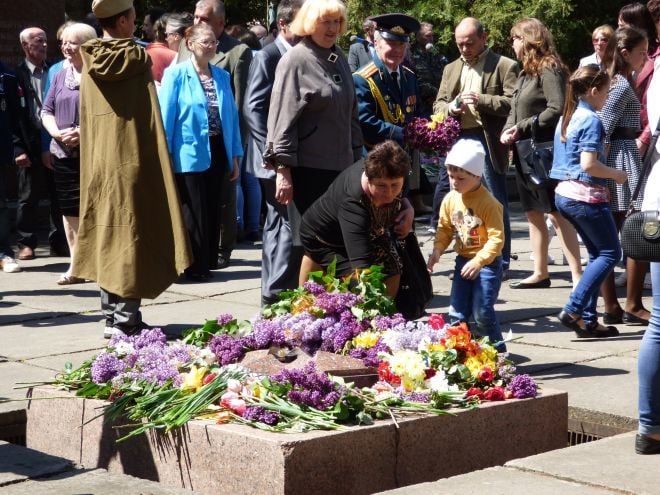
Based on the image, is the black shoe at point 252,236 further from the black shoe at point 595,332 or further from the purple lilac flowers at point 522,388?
the purple lilac flowers at point 522,388

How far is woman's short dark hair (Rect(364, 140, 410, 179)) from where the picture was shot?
6.06 metres

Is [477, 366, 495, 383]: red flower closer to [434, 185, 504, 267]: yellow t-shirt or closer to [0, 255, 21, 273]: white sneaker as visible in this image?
[434, 185, 504, 267]: yellow t-shirt

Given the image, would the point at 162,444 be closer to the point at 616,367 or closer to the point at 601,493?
the point at 601,493

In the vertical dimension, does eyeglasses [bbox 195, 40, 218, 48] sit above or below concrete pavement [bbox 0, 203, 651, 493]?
above

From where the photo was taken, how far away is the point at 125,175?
7.01 m

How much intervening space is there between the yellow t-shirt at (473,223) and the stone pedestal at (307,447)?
1.32 m

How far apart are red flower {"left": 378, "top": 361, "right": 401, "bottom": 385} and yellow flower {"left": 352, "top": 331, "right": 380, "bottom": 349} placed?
0.87 feet

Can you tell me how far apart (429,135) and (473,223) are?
4.43 feet

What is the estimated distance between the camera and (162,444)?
4.94 meters

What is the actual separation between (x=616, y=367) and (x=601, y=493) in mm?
2270

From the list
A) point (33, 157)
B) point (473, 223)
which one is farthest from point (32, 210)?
point (473, 223)

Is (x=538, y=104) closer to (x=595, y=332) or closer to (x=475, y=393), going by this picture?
(x=595, y=332)

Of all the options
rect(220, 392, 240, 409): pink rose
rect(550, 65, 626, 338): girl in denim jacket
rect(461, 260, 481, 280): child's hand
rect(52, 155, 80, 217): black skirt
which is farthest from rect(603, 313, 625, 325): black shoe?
rect(52, 155, 80, 217): black skirt

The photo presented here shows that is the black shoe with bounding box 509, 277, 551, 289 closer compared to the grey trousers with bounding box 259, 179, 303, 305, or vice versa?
the grey trousers with bounding box 259, 179, 303, 305
